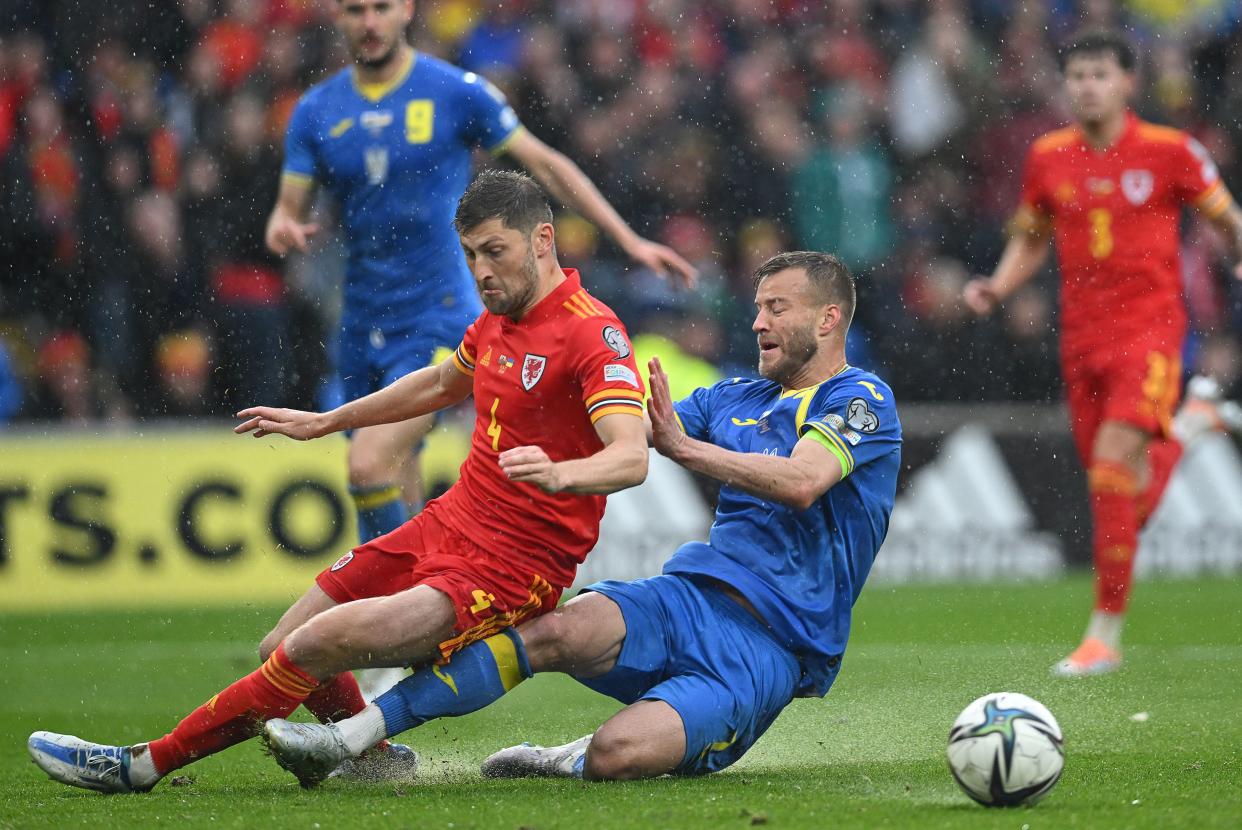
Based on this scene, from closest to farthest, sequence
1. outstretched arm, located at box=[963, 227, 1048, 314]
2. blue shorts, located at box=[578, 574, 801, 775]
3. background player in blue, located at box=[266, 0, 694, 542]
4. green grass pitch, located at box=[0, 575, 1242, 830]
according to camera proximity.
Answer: green grass pitch, located at box=[0, 575, 1242, 830]
blue shorts, located at box=[578, 574, 801, 775]
background player in blue, located at box=[266, 0, 694, 542]
outstretched arm, located at box=[963, 227, 1048, 314]

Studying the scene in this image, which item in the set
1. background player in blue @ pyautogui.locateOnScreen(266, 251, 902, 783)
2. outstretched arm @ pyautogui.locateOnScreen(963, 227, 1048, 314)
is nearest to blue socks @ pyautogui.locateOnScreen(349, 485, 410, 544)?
background player in blue @ pyautogui.locateOnScreen(266, 251, 902, 783)

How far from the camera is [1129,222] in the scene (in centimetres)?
876

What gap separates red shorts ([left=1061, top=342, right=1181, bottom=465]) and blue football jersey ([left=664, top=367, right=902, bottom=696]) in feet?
10.3

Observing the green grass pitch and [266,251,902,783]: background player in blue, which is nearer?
the green grass pitch

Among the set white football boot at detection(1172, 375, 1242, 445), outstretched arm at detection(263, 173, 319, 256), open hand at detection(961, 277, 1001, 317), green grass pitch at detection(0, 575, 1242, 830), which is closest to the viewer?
green grass pitch at detection(0, 575, 1242, 830)

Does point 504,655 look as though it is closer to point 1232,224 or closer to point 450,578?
point 450,578

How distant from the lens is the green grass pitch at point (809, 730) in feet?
15.9

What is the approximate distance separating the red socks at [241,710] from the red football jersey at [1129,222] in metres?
4.91

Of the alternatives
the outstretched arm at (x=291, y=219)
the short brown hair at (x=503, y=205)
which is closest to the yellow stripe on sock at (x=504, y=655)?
the short brown hair at (x=503, y=205)

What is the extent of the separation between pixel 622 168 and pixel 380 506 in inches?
262

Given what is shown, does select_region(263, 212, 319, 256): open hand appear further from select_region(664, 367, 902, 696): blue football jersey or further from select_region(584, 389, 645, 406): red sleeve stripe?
select_region(584, 389, 645, 406): red sleeve stripe

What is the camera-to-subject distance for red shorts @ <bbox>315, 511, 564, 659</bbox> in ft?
17.3

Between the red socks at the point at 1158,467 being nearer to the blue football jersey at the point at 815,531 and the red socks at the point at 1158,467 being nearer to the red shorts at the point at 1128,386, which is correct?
the red shorts at the point at 1128,386

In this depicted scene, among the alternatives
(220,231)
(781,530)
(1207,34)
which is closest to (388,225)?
(781,530)
